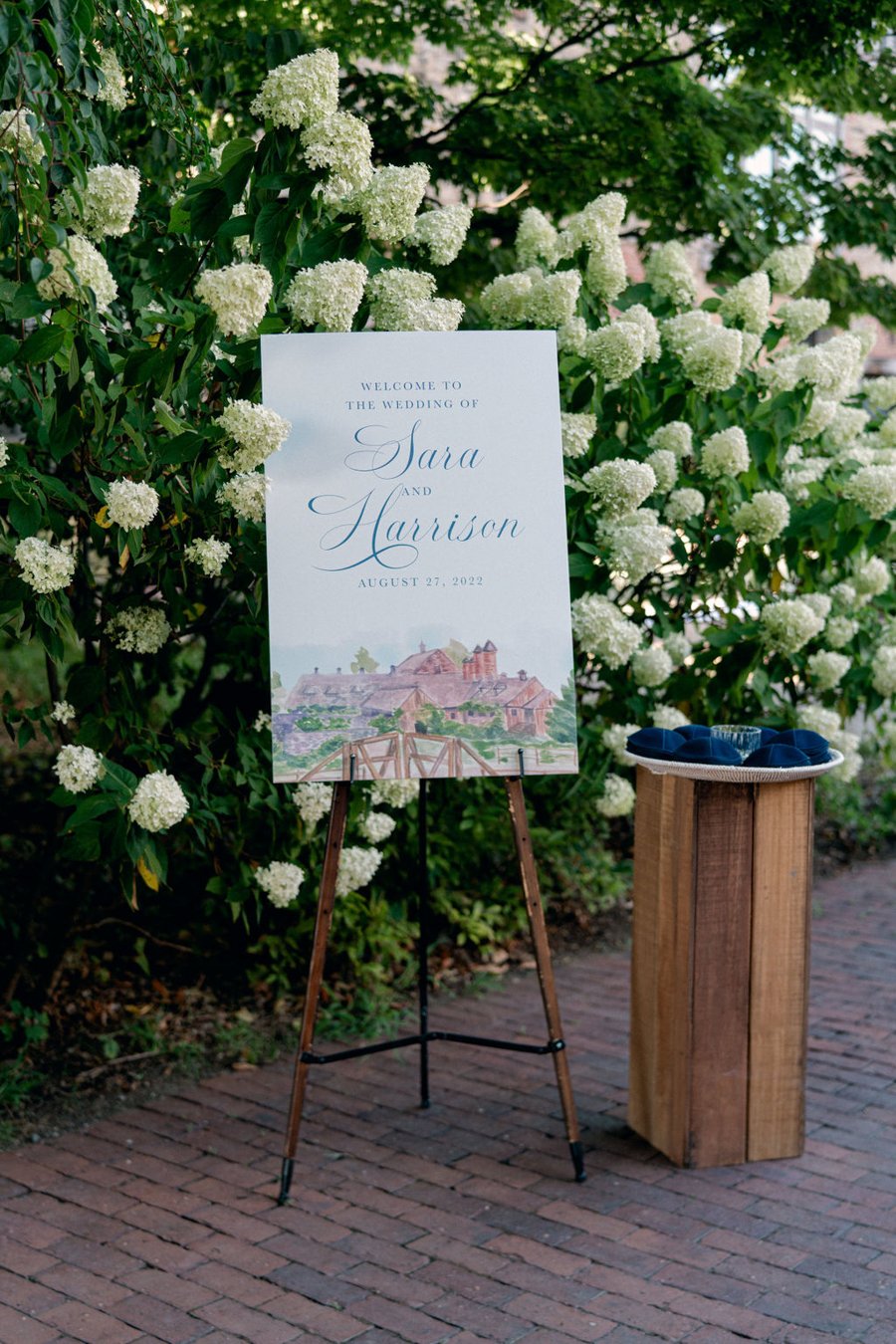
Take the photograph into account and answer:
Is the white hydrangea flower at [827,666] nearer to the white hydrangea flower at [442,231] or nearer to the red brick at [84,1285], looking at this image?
the white hydrangea flower at [442,231]

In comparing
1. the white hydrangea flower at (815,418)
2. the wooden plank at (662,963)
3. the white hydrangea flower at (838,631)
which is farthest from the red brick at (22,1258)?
the white hydrangea flower at (815,418)

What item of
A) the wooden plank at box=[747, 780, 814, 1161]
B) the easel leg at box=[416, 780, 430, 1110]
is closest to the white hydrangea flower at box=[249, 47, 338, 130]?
the easel leg at box=[416, 780, 430, 1110]

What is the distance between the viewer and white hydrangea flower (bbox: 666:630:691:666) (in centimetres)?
455

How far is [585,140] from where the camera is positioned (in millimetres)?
5844

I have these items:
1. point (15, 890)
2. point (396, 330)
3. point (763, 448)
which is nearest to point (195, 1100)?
point (15, 890)

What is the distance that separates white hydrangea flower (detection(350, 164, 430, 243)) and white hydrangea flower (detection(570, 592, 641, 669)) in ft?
3.92

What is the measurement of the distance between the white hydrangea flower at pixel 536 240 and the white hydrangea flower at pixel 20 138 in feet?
6.13

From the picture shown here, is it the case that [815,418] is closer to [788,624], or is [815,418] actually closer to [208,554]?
[788,624]

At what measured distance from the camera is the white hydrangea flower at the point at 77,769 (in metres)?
3.33

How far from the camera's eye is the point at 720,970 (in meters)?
3.65

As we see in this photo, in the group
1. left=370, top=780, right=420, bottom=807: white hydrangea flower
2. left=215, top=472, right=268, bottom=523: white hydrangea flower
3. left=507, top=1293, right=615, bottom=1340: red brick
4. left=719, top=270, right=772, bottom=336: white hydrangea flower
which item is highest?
left=719, top=270, right=772, bottom=336: white hydrangea flower

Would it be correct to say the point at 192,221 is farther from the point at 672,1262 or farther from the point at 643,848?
the point at 672,1262

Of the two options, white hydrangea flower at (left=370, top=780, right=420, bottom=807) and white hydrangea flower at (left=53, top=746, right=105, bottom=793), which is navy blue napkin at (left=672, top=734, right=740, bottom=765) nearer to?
white hydrangea flower at (left=370, top=780, right=420, bottom=807)

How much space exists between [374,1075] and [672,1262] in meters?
1.41
